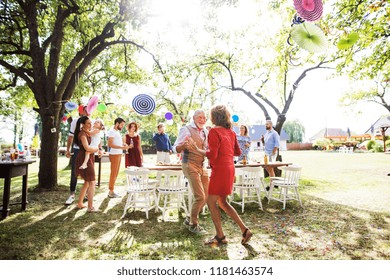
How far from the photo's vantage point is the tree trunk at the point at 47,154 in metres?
6.97

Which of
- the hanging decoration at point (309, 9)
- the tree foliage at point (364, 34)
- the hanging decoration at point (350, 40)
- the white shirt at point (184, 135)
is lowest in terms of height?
the white shirt at point (184, 135)

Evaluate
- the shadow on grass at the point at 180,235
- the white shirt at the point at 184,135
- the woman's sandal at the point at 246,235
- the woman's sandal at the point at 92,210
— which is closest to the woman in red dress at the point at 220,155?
the woman's sandal at the point at 246,235

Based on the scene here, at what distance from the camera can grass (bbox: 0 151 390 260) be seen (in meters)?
3.25

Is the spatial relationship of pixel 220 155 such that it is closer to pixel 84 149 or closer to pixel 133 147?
pixel 84 149

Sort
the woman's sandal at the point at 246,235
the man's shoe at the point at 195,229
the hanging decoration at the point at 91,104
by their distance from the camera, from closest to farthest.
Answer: the woman's sandal at the point at 246,235 < the man's shoe at the point at 195,229 < the hanging decoration at the point at 91,104

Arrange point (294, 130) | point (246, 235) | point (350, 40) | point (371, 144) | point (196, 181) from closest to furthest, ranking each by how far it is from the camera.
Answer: point (350, 40) → point (246, 235) → point (196, 181) → point (371, 144) → point (294, 130)

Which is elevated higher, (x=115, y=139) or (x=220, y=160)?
(x=115, y=139)

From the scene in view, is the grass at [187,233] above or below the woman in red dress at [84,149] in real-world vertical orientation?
below

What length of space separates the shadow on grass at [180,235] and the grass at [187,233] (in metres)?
0.01

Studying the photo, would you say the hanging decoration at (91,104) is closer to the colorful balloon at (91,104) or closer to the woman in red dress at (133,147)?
the colorful balloon at (91,104)

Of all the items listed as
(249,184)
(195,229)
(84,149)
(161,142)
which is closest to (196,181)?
(195,229)

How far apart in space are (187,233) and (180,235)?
14 centimetres

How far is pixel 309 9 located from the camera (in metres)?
2.54

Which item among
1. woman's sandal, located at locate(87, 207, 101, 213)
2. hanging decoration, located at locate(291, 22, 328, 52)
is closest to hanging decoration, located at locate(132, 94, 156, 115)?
woman's sandal, located at locate(87, 207, 101, 213)
